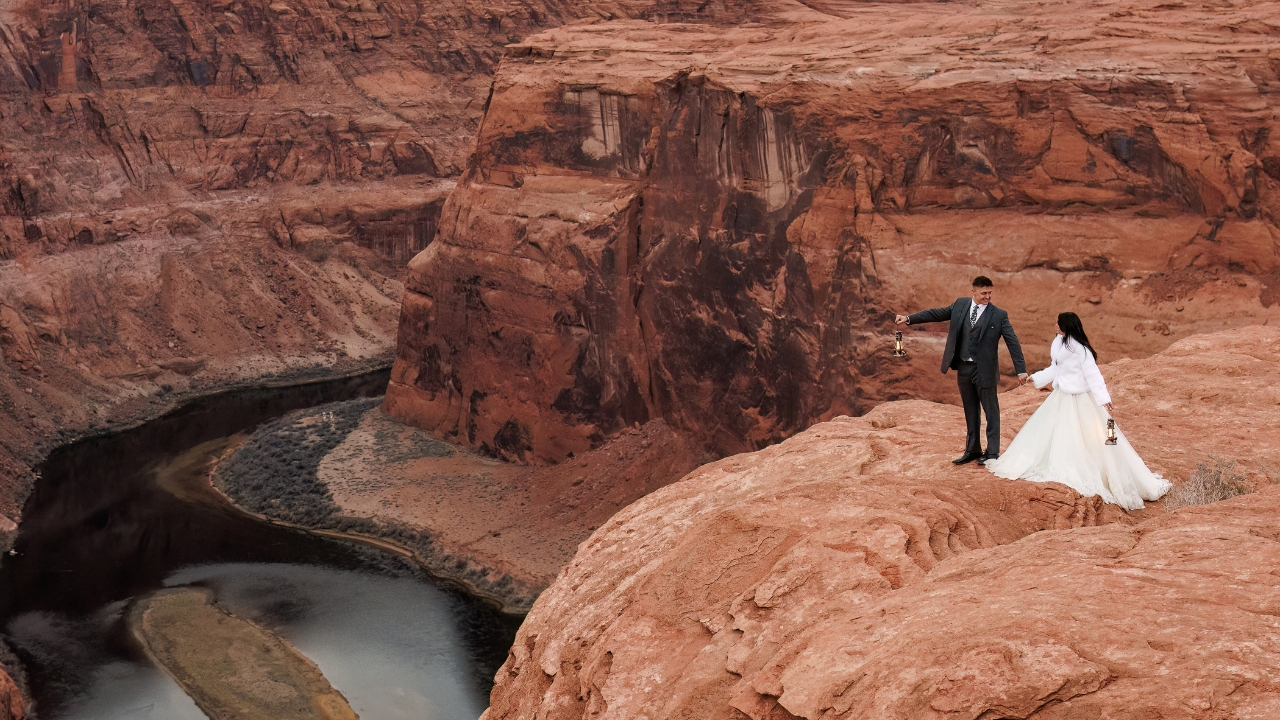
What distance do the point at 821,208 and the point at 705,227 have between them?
13.8 feet

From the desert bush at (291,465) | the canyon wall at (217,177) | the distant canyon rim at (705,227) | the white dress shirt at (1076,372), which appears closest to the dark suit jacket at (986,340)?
the white dress shirt at (1076,372)

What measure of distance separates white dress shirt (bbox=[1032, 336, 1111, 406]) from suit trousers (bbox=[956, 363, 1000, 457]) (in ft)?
2.69

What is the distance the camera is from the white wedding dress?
1236 cm

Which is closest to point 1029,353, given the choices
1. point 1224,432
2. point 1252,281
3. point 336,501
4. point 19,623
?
point 1252,281

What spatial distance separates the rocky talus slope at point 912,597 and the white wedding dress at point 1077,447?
31 centimetres

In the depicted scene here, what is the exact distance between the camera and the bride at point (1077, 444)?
12359 mm

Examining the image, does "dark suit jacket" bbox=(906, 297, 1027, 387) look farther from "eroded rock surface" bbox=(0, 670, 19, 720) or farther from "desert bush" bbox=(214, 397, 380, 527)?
"desert bush" bbox=(214, 397, 380, 527)

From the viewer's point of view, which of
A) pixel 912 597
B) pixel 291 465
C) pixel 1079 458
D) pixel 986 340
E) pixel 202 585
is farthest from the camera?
pixel 291 465

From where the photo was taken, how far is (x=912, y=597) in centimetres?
965

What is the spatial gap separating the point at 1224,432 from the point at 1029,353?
15566 millimetres

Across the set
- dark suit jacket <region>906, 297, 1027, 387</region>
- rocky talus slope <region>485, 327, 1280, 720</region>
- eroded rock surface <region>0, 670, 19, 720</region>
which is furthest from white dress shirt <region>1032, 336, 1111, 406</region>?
eroded rock surface <region>0, 670, 19, 720</region>

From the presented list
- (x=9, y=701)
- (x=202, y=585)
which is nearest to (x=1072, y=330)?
(x=9, y=701)

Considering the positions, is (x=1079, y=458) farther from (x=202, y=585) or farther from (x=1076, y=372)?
(x=202, y=585)

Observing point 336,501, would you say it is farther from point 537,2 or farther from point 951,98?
point 537,2
